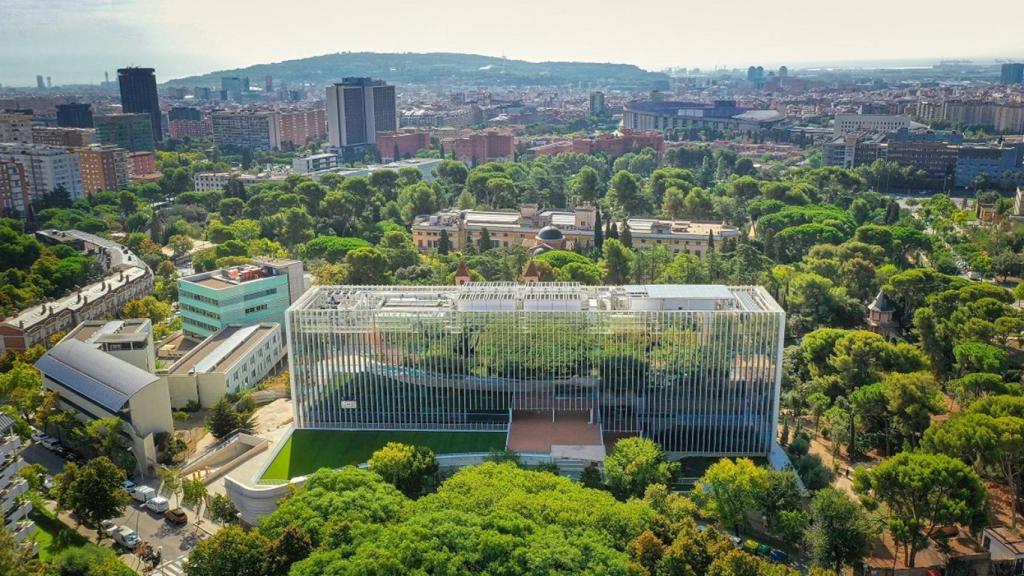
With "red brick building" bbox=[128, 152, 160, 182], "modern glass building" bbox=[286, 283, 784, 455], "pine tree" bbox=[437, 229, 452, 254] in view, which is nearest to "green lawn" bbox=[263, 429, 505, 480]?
"modern glass building" bbox=[286, 283, 784, 455]

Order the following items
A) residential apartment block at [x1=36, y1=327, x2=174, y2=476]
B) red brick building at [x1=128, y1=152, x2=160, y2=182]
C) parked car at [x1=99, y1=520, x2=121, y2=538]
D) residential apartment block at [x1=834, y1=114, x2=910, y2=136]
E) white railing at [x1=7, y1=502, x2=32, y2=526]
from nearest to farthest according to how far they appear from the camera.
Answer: white railing at [x1=7, y1=502, x2=32, y2=526], parked car at [x1=99, y1=520, x2=121, y2=538], residential apartment block at [x1=36, y1=327, x2=174, y2=476], red brick building at [x1=128, y1=152, x2=160, y2=182], residential apartment block at [x1=834, y1=114, x2=910, y2=136]

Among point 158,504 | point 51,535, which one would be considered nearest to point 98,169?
point 158,504

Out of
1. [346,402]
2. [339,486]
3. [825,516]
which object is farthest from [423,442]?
[825,516]

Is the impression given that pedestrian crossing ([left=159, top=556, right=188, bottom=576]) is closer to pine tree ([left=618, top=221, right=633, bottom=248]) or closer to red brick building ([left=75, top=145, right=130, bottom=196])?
pine tree ([left=618, top=221, right=633, bottom=248])

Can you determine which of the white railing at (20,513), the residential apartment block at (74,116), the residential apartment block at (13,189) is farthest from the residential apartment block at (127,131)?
the white railing at (20,513)

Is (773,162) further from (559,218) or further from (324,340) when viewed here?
(324,340)

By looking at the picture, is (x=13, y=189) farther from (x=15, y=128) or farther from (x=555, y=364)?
(x=555, y=364)
